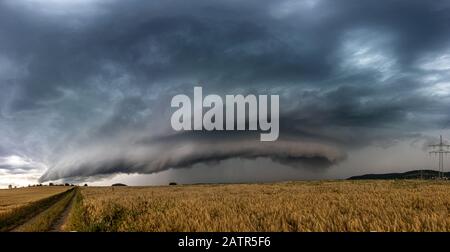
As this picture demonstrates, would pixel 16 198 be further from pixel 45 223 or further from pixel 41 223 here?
pixel 45 223

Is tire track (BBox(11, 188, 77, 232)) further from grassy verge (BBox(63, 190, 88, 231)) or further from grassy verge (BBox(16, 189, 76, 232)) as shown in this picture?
grassy verge (BBox(63, 190, 88, 231))

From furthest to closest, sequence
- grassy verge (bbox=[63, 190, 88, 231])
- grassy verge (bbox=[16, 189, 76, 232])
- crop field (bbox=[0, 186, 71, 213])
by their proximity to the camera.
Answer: crop field (bbox=[0, 186, 71, 213]) → grassy verge (bbox=[16, 189, 76, 232]) → grassy verge (bbox=[63, 190, 88, 231])

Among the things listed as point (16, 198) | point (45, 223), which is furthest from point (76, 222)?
point (16, 198)

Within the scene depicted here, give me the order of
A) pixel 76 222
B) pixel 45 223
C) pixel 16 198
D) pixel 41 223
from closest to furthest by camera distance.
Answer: pixel 76 222, pixel 45 223, pixel 41 223, pixel 16 198

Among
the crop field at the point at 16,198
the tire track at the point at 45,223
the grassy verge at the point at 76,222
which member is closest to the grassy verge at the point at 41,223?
the tire track at the point at 45,223

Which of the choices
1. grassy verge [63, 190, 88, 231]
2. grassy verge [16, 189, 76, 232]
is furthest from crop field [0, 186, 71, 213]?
grassy verge [63, 190, 88, 231]

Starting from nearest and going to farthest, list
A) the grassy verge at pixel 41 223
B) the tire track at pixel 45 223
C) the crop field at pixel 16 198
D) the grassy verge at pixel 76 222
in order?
1. the grassy verge at pixel 76 222
2. the tire track at pixel 45 223
3. the grassy verge at pixel 41 223
4. the crop field at pixel 16 198

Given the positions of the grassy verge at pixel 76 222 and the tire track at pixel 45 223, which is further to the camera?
the tire track at pixel 45 223

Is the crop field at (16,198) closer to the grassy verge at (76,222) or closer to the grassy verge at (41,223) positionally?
the grassy verge at (41,223)

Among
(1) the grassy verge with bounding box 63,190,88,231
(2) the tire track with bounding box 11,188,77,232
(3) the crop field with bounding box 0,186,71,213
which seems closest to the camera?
(1) the grassy verge with bounding box 63,190,88,231

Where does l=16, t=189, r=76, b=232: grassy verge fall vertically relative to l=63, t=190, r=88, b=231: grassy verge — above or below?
below
